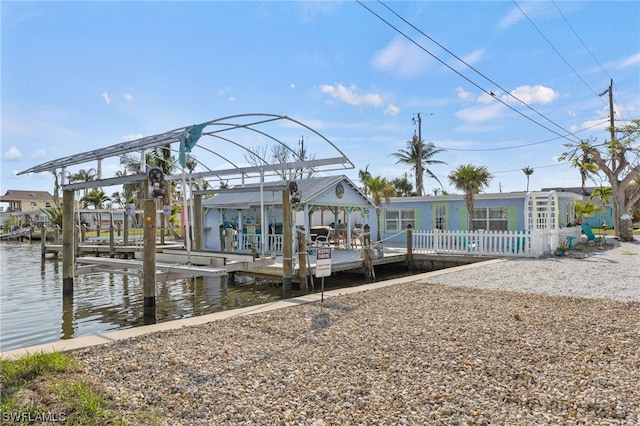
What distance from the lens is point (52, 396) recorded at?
3.64 metres

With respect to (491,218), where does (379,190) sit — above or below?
above

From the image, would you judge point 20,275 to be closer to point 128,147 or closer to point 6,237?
point 128,147

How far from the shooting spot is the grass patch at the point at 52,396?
327 centimetres

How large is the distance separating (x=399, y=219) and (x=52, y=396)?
20.7 m

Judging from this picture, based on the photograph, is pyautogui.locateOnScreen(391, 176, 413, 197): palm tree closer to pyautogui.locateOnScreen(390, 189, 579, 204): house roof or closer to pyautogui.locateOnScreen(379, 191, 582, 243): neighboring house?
pyautogui.locateOnScreen(379, 191, 582, 243): neighboring house

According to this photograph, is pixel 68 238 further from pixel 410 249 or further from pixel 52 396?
pixel 410 249

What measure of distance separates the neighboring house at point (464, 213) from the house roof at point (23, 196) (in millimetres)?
66832

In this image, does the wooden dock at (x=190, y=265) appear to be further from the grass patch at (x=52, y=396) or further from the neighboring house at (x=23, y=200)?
the neighboring house at (x=23, y=200)

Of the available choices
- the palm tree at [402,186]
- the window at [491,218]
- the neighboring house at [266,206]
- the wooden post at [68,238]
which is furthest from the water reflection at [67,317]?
the palm tree at [402,186]

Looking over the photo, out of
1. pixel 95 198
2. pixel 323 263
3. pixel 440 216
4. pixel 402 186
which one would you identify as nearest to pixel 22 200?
pixel 95 198

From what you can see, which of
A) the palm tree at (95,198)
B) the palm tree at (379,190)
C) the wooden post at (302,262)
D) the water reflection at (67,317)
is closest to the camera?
the water reflection at (67,317)

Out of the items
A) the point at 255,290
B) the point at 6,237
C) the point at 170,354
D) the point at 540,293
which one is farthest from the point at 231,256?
the point at 6,237

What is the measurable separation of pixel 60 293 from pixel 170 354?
9.48 metres

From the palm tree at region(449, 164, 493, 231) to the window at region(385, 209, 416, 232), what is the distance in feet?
13.6
